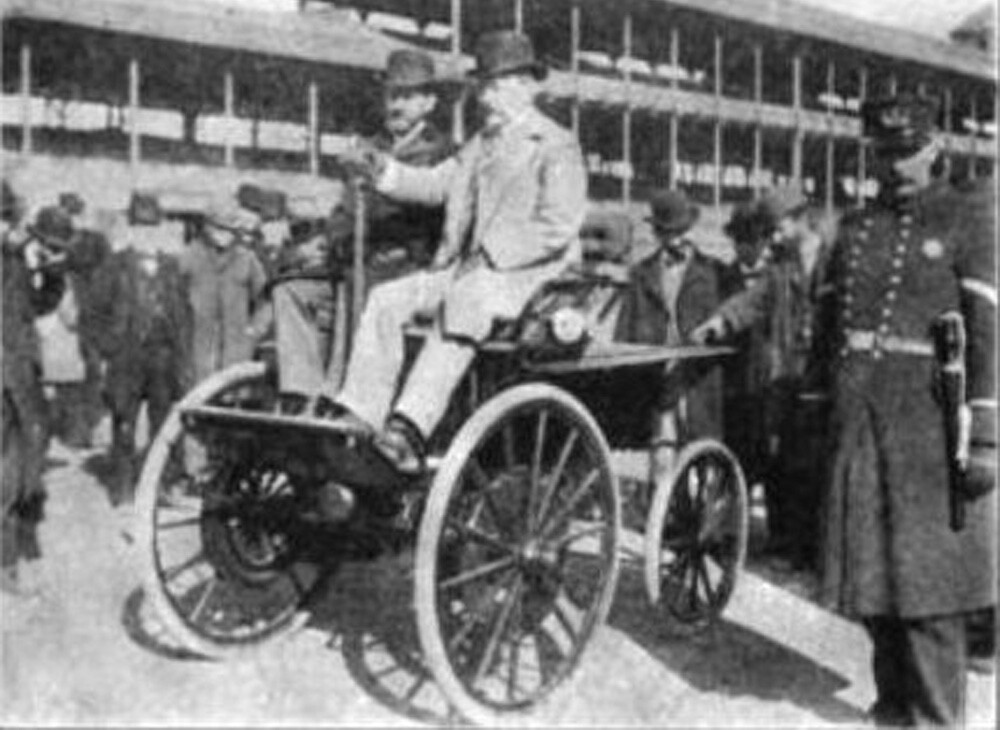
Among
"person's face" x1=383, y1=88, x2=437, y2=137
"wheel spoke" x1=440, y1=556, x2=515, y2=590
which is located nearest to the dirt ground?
"wheel spoke" x1=440, y1=556, x2=515, y2=590

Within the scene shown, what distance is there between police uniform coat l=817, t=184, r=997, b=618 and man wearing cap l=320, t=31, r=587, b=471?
1.03m

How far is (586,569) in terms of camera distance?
598cm

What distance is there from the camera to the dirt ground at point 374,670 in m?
4.01

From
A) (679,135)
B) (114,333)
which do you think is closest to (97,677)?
(114,333)

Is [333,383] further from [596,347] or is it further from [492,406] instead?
[596,347]

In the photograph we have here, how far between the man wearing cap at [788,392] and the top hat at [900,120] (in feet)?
7.80

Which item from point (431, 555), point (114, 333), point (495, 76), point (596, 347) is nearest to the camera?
point (431, 555)

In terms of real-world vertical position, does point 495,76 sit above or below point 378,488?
above

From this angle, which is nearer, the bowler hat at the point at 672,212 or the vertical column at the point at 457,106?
the bowler hat at the point at 672,212

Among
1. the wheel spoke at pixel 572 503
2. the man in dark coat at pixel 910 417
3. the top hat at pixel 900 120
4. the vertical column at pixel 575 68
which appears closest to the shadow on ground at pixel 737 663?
the man in dark coat at pixel 910 417

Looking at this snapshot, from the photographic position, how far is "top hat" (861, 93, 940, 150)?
3699mm

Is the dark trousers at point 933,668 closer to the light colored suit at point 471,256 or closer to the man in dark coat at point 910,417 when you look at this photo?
the man in dark coat at point 910,417

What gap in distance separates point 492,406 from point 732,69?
69.2ft

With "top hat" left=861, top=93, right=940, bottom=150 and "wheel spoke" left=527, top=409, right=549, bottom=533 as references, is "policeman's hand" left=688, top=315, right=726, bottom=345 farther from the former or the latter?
"top hat" left=861, top=93, right=940, bottom=150
